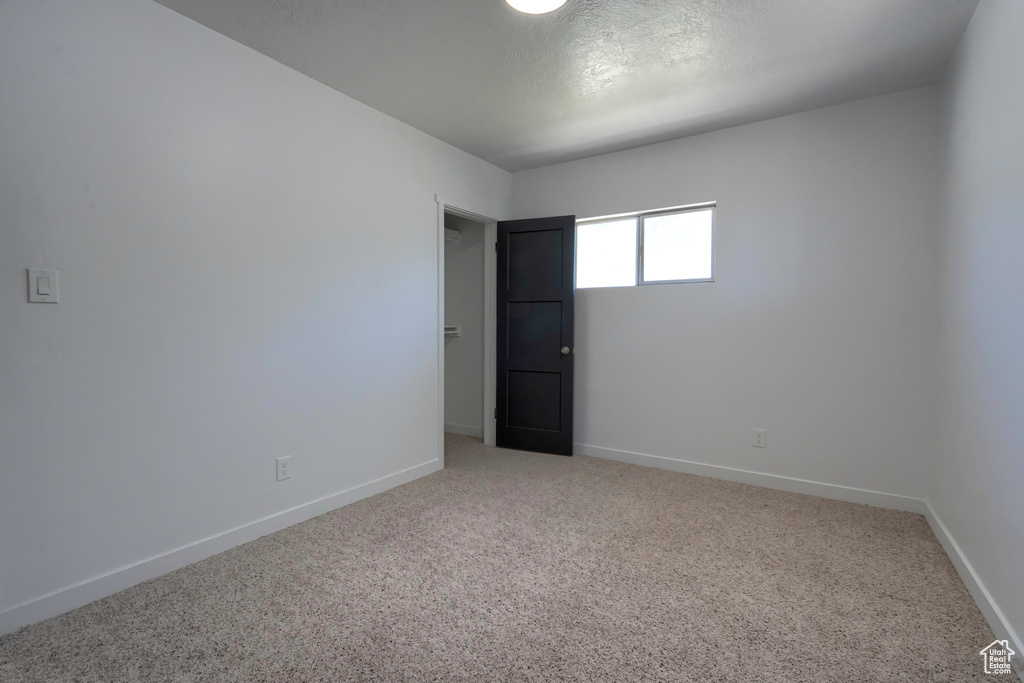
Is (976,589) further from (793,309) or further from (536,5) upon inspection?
(536,5)

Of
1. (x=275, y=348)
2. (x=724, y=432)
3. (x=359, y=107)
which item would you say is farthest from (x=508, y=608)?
(x=359, y=107)

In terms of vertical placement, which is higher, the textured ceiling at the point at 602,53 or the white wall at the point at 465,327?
the textured ceiling at the point at 602,53

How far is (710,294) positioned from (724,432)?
3.31 feet

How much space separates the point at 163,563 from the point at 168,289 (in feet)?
3.96

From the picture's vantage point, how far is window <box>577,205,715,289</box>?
3588mm

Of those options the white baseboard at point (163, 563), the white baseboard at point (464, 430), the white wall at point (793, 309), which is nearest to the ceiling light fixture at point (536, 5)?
the white wall at point (793, 309)

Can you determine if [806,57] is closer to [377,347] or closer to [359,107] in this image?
[359,107]

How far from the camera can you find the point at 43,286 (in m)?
1.77

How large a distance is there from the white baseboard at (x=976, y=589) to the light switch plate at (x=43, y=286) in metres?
3.51

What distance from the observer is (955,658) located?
5.12 ft

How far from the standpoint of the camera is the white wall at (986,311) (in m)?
1.58

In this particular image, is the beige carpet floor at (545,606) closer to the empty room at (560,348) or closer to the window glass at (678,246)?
the empty room at (560,348)

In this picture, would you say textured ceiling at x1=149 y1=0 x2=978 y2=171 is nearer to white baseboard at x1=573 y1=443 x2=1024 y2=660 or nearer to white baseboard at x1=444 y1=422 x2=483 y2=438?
white baseboard at x1=573 y1=443 x2=1024 y2=660

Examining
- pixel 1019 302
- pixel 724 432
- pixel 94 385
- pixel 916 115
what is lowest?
pixel 724 432
